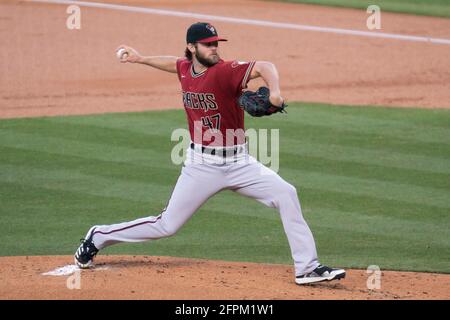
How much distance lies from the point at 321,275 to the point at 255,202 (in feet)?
9.80

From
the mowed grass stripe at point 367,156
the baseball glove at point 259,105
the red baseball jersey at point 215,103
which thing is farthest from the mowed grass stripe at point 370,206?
the baseball glove at point 259,105

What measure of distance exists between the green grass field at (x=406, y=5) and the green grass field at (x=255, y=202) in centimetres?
770

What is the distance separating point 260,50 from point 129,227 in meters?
10.3

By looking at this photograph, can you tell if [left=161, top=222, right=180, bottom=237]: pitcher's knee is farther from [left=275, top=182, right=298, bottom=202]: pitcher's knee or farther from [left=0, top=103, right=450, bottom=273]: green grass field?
[left=0, top=103, right=450, bottom=273]: green grass field

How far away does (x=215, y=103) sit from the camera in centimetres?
728

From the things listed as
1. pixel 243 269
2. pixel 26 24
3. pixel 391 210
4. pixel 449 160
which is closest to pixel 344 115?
pixel 449 160

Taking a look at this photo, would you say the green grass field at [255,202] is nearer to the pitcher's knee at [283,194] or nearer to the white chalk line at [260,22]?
the pitcher's knee at [283,194]

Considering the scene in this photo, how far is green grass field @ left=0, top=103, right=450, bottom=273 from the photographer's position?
8781 millimetres

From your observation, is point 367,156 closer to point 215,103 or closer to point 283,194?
point 283,194

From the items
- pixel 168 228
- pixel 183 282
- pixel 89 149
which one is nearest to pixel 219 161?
pixel 168 228

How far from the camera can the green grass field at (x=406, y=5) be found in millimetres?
21438

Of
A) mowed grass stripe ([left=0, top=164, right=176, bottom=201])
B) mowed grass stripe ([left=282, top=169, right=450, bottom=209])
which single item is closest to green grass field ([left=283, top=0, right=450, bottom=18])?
mowed grass stripe ([left=282, top=169, right=450, bottom=209])

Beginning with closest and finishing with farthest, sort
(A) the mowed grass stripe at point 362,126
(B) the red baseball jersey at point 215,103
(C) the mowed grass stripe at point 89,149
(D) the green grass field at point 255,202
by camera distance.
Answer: (B) the red baseball jersey at point 215,103, (D) the green grass field at point 255,202, (C) the mowed grass stripe at point 89,149, (A) the mowed grass stripe at point 362,126

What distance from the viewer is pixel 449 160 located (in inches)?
452
